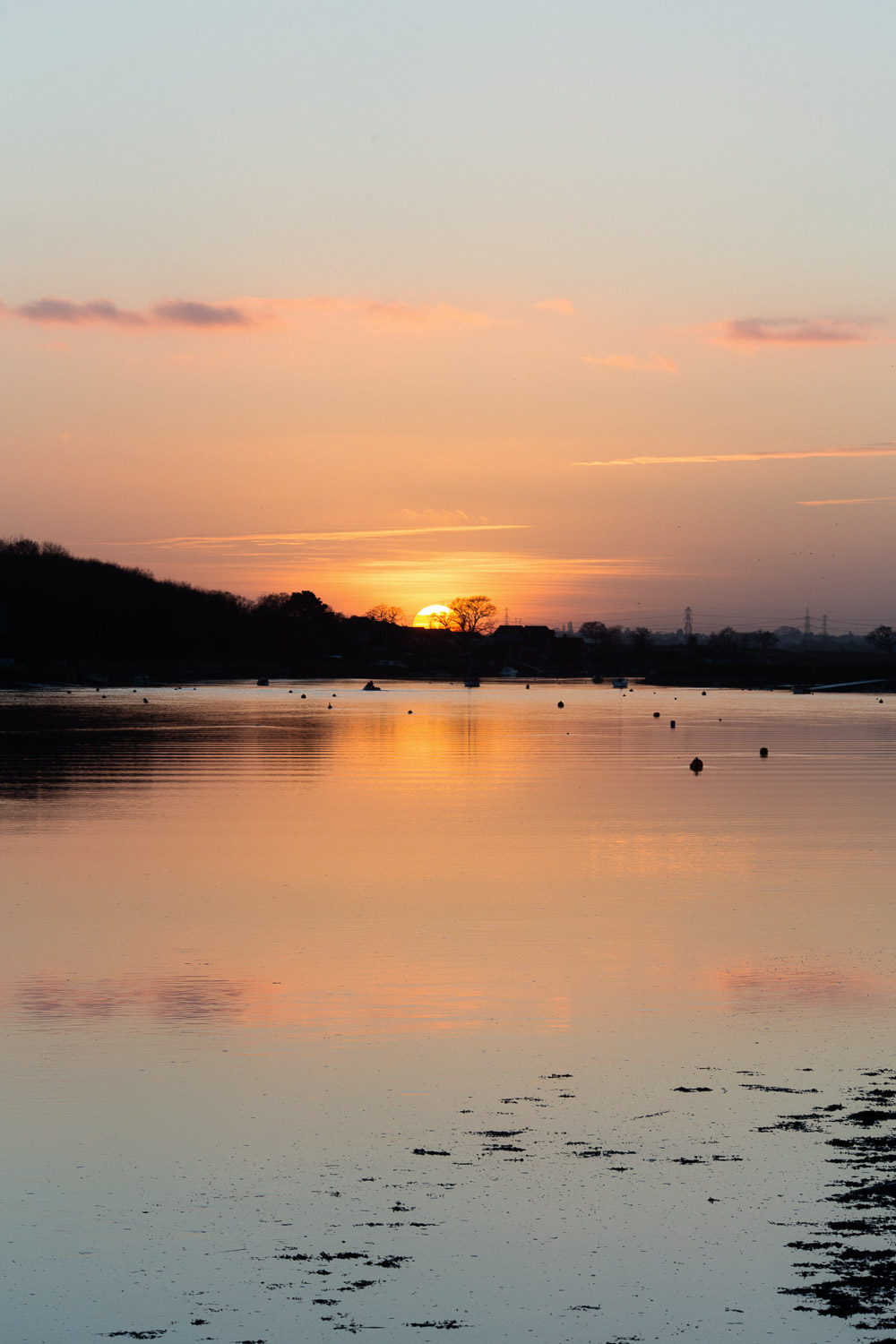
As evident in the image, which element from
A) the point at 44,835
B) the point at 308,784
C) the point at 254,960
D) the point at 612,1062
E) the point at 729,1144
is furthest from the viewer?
the point at 308,784

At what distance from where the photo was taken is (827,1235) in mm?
10266

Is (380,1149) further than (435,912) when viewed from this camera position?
No

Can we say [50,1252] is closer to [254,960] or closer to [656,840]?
[254,960]

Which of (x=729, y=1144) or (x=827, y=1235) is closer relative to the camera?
(x=827, y=1235)

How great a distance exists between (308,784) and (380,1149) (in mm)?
37983

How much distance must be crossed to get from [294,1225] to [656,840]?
2528cm

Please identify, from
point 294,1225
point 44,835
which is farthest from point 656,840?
point 294,1225

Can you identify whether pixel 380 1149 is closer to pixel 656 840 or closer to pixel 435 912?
pixel 435 912

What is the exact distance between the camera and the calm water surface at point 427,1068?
9688 millimetres

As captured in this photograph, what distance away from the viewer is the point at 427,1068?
48.9 ft

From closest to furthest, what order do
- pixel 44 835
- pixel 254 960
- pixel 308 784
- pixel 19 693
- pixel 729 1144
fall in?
pixel 729 1144 < pixel 254 960 < pixel 44 835 < pixel 308 784 < pixel 19 693

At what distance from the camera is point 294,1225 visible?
1060cm

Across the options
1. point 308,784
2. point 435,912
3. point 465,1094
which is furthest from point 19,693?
point 465,1094

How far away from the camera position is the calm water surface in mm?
9688
